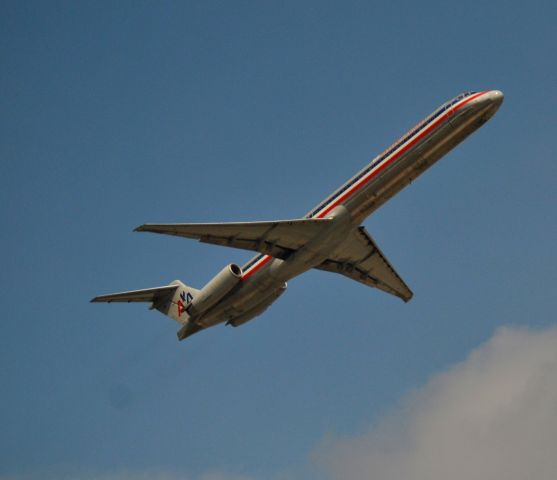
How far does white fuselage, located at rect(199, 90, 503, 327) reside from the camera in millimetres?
40469

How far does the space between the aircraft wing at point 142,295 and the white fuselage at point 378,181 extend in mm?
6692

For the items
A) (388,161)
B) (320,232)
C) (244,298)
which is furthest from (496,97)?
(244,298)

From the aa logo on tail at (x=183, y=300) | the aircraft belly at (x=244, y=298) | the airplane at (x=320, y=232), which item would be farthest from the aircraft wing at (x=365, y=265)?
the aa logo on tail at (x=183, y=300)

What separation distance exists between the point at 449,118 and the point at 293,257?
988 centimetres

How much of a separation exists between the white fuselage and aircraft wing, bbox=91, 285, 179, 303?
22.0 ft

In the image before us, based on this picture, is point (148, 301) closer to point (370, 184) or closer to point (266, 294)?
point (266, 294)

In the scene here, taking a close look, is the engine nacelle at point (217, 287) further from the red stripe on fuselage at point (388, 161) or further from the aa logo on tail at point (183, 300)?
the red stripe on fuselage at point (388, 161)

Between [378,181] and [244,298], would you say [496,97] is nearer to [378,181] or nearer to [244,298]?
[378,181]

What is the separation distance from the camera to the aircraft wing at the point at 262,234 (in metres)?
41.2

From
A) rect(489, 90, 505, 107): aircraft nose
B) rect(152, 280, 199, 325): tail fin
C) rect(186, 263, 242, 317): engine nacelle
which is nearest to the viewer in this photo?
rect(489, 90, 505, 107): aircraft nose

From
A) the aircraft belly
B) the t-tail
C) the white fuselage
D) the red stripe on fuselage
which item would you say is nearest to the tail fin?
the t-tail

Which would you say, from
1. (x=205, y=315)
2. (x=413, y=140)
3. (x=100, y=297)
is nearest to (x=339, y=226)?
(x=413, y=140)

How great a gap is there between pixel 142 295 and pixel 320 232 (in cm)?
1261

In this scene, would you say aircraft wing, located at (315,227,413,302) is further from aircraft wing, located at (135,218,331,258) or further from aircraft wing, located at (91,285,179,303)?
aircraft wing, located at (91,285,179,303)
